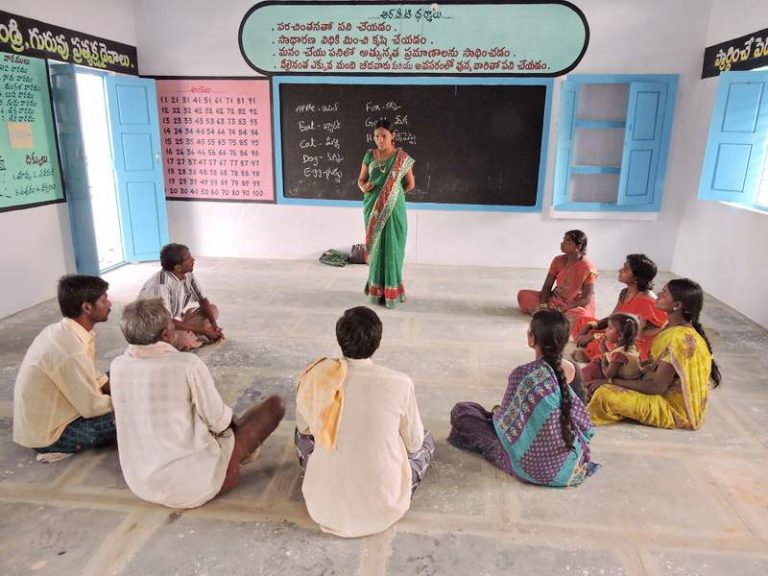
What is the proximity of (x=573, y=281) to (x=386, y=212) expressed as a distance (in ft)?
5.30

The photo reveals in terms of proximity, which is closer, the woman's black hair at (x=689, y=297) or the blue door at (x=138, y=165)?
the woman's black hair at (x=689, y=297)

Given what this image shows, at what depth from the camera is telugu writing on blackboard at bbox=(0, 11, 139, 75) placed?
439 cm

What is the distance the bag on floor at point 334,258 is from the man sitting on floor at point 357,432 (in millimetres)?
4355

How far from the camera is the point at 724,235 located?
16.9ft

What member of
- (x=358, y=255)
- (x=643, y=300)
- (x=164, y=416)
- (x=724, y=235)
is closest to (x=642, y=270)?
(x=643, y=300)

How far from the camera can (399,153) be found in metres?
4.65

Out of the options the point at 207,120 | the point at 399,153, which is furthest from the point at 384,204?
the point at 207,120

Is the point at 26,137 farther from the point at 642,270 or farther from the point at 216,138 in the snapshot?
the point at 642,270

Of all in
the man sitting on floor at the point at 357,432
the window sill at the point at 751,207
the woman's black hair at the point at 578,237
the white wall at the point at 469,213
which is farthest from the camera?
the white wall at the point at 469,213

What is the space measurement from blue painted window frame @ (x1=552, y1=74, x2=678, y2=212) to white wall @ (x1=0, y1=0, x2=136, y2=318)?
15.6 ft

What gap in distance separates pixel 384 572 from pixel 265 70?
5.62 m

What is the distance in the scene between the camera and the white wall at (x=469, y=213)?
5637 millimetres

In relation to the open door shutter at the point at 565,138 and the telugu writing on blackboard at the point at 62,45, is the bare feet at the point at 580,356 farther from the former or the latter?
the telugu writing on blackboard at the point at 62,45

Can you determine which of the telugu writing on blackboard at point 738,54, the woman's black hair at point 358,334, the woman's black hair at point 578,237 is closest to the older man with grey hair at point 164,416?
the woman's black hair at point 358,334
